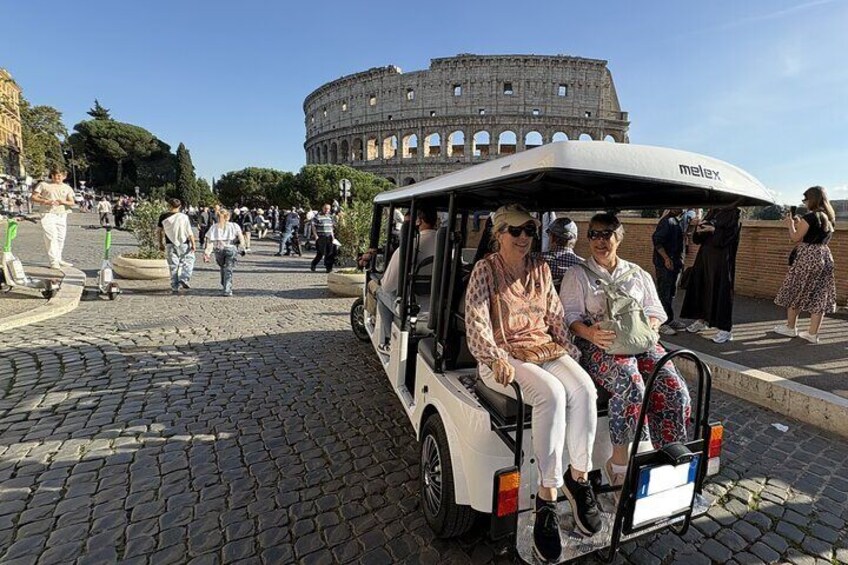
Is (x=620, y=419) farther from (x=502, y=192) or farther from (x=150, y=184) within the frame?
(x=150, y=184)

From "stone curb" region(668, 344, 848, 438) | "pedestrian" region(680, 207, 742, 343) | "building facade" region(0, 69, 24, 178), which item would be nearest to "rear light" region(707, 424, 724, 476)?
"stone curb" region(668, 344, 848, 438)

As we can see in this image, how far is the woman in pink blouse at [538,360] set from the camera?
223cm

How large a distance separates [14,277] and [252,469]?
25.6 feet

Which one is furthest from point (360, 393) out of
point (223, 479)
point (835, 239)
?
point (835, 239)

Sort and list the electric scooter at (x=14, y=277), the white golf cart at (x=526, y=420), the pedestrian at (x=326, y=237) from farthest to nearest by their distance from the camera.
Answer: the pedestrian at (x=326, y=237) → the electric scooter at (x=14, y=277) → the white golf cart at (x=526, y=420)

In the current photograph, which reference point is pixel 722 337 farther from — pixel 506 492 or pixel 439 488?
pixel 506 492

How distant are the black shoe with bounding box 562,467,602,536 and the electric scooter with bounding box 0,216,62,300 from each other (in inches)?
352

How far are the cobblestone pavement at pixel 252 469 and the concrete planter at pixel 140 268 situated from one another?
4.70m

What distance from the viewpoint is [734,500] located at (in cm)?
302

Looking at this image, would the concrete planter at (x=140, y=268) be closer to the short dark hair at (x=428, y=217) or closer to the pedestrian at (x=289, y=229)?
the pedestrian at (x=289, y=229)

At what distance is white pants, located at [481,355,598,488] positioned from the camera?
2.22 m

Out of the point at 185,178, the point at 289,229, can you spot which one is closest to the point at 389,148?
the point at 185,178

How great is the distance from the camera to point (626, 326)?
265cm

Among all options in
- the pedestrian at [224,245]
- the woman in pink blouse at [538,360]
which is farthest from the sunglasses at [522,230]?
the pedestrian at [224,245]
